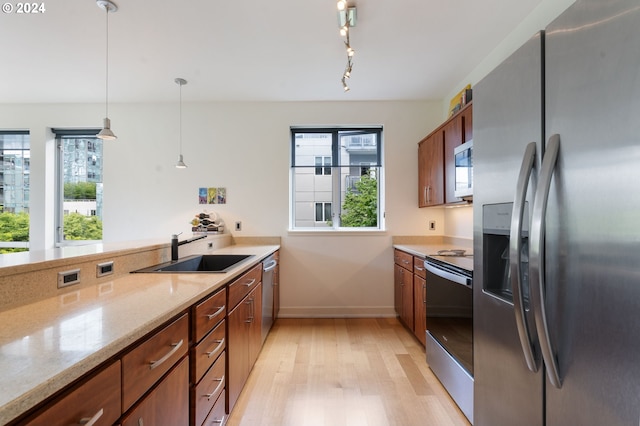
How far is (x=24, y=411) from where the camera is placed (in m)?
0.52

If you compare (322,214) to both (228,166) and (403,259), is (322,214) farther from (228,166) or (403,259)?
(228,166)

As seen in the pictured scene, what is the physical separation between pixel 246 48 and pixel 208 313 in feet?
7.46

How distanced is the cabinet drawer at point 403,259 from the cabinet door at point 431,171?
630 millimetres

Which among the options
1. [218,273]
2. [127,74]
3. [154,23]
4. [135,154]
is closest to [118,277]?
[218,273]

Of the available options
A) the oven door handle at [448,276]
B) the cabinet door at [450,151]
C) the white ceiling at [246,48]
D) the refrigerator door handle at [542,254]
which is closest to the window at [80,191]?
the white ceiling at [246,48]

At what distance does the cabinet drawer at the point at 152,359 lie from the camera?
2.77 ft

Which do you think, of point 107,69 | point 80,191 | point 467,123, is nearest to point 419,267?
point 467,123

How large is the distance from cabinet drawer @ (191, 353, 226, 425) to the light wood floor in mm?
436

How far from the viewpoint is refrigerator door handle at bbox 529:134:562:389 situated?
0.96 meters

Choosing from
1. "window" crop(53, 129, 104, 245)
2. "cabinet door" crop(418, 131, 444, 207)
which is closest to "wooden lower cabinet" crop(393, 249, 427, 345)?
"cabinet door" crop(418, 131, 444, 207)

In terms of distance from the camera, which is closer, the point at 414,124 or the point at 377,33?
the point at 377,33

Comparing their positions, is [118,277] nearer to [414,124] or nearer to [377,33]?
[377,33]

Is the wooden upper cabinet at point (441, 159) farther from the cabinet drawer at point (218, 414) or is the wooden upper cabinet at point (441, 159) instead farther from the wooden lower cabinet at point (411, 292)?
the cabinet drawer at point (218, 414)

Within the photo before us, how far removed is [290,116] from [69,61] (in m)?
2.24
